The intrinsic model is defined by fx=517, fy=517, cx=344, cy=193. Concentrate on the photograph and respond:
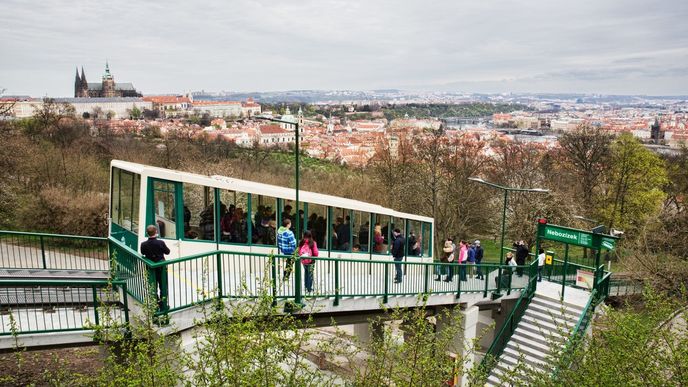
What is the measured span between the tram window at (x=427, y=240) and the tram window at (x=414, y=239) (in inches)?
9.5

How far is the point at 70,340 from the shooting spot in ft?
30.8

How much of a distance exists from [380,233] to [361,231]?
729 millimetres

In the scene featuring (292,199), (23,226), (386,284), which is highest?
(292,199)

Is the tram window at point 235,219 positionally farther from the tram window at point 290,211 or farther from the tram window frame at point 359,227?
the tram window frame at point 359,227

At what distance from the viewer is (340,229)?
49.6 feet

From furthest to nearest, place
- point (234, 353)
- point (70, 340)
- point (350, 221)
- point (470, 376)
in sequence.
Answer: point (350, 221), point (70, 340), point (470, 376), point (234, 353)

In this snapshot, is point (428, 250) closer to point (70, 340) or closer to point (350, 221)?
point (350, 221)

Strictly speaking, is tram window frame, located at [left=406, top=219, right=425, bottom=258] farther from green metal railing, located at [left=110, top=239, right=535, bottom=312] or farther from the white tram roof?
the white tram roof

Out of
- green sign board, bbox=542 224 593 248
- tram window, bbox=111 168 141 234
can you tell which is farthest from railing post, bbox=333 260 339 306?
green sign board, bbox=542 224 593 248

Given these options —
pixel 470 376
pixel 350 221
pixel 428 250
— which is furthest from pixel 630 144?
pixel 470 376

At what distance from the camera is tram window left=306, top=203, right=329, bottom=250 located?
574 inches

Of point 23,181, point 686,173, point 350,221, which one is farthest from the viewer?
point 686,173

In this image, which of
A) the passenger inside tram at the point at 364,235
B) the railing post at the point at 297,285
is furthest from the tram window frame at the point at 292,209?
the railing post at the point at 297,285

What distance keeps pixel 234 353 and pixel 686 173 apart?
4223 cm
